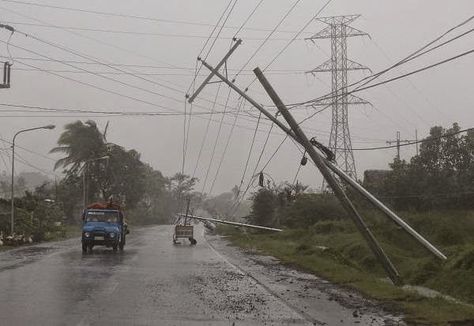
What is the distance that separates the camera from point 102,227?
1236 inches

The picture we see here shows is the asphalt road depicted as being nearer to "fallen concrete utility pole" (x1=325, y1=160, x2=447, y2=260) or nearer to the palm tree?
"fallen concrete utility pole" (x1=325, y1=160, x2=447, y2=260)

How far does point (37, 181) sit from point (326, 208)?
142m

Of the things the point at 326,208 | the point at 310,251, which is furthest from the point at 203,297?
the point at 326,208

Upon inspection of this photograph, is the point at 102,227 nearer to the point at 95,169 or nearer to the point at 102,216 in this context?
the point at 102,216

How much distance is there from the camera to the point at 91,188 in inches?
3009

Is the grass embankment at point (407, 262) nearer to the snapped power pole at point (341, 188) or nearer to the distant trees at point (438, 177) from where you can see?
the snapped power pole at point (341, 188)

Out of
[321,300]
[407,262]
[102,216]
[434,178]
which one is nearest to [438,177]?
[434,178]

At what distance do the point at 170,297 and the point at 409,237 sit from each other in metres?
20.6

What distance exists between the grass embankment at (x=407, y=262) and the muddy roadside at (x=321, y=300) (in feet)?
1.49

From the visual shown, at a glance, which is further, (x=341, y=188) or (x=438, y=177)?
(x=438, y=177)

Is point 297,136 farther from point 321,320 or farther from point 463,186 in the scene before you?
point 463,186

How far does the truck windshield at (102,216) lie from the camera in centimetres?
3209

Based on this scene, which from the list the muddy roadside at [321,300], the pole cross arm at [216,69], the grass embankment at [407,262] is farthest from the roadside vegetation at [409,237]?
the pole cross arm at [216,69]

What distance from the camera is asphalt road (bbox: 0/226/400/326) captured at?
11008mm
